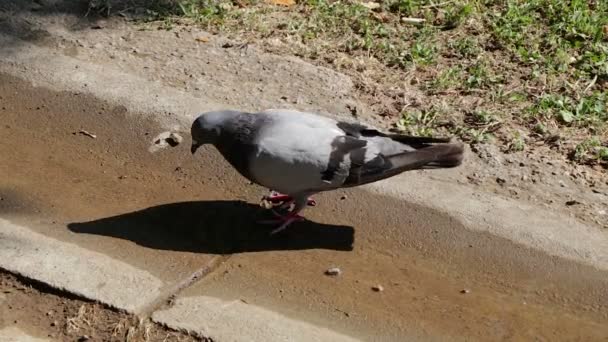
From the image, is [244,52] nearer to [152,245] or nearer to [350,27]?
[350,27]

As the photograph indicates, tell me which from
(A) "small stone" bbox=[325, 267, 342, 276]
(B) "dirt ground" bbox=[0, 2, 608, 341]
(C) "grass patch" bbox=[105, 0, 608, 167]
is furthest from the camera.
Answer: (C) "grass patch" bbox=[105, 0, 608, 167]

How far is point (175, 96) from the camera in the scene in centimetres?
573

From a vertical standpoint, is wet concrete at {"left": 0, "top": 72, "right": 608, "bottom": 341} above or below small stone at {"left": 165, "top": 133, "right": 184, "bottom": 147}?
below

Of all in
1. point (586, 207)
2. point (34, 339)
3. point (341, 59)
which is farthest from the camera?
point (341, 59)

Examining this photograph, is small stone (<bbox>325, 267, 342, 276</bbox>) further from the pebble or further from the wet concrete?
the pebble

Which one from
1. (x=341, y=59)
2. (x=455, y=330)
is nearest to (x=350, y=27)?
(x=341, y=59)

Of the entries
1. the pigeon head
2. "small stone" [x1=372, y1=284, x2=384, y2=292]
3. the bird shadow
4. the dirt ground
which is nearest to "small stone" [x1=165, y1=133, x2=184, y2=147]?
the dirt ground

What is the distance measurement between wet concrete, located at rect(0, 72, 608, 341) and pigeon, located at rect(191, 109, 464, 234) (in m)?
0.34

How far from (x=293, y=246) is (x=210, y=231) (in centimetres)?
46

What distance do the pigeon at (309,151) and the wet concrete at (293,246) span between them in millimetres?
335

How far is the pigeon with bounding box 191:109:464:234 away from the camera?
14.4ft

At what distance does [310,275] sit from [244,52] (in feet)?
7.61

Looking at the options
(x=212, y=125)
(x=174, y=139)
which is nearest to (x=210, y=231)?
(x=212, y=125)

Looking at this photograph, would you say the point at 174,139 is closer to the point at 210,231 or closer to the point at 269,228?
the point at 210,231
